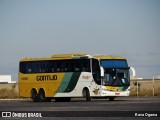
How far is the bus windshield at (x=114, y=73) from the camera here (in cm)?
4359

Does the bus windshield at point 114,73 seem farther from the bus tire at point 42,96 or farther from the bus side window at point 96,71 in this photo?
the bus tire at point 42,96

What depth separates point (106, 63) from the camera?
143ft

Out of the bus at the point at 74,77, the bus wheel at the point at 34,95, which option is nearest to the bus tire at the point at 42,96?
the bus at the point at 74,77

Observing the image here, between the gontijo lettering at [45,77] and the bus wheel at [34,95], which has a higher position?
the gontijo lettering at [45,77]

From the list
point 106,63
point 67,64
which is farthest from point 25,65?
point 106,63

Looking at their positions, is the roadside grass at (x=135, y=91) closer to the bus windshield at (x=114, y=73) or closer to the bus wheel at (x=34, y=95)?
the bus wheel at (x=34, y=95)

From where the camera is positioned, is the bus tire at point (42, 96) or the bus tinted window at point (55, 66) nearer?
the bus tinted window at point (55, 66)

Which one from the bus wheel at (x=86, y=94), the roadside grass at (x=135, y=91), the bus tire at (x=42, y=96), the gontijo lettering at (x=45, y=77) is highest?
the gontijo lettering at (x=45, y=77)

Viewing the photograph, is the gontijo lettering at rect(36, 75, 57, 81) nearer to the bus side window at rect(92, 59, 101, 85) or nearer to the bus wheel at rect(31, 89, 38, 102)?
the bus wheel at rect(31, 89, 38, 102)

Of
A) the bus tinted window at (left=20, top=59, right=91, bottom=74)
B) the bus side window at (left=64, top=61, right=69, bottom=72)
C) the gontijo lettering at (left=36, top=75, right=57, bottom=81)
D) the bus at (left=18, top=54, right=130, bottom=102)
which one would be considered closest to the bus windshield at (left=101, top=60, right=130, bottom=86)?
the bus at (left=18, top=54, right=130, bottom=102)

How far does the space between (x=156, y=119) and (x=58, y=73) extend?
24.1 metres

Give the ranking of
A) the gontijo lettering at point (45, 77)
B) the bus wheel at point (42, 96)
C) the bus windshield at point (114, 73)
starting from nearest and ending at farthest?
the bus windshield at point (114, 73) → the gontijo lettering at point (45, 77) → the bus wheel at point (42, 96)

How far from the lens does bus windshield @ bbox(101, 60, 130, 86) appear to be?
4359cm

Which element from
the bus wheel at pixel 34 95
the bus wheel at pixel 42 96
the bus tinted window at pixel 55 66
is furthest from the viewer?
the bus wheel at pixel 34 95
